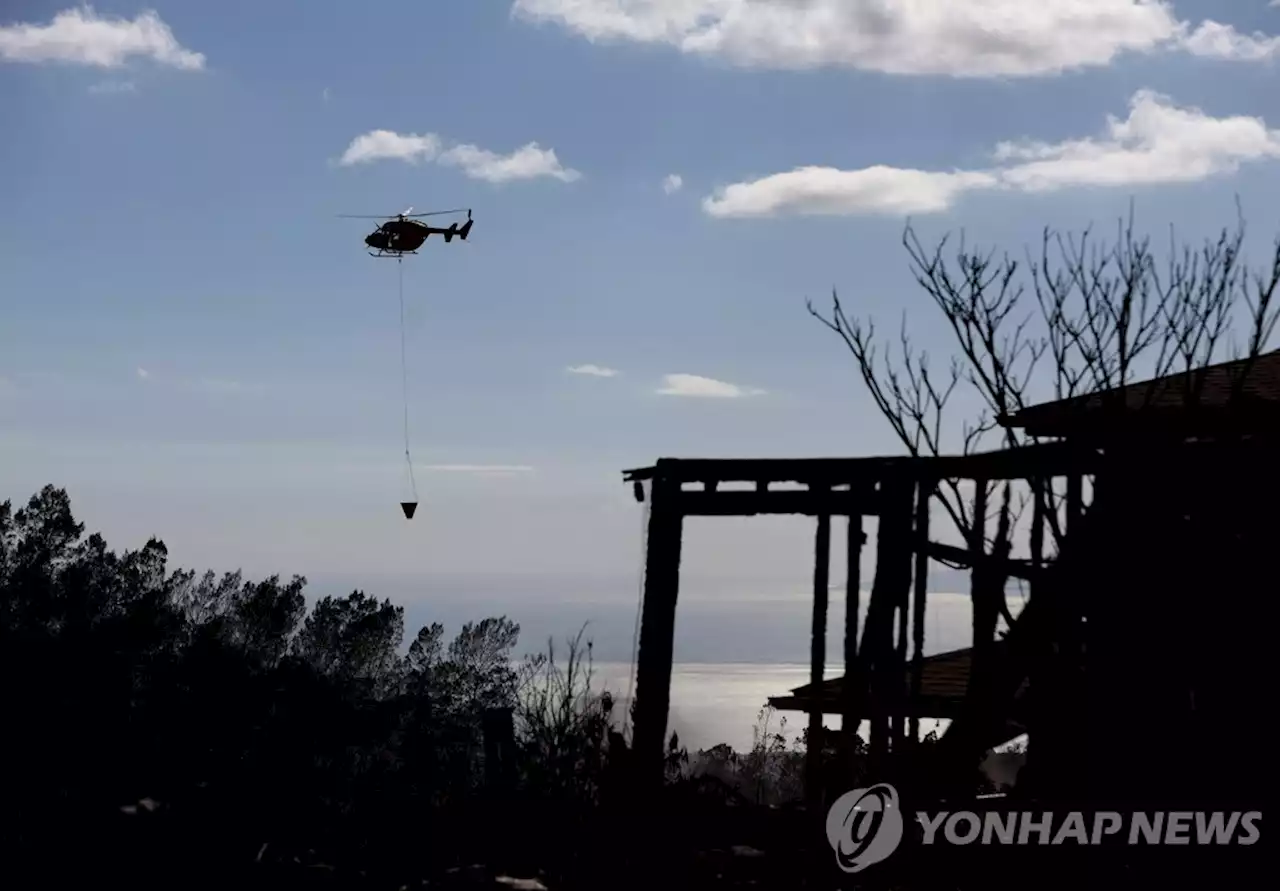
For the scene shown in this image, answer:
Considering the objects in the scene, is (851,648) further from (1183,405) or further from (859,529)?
(1183,405)

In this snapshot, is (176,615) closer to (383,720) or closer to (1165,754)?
(383,720)

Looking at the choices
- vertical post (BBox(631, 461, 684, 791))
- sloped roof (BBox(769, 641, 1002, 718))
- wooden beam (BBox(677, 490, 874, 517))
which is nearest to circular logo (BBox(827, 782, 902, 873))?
vertical post (BBox(631, 461, 684, 791))

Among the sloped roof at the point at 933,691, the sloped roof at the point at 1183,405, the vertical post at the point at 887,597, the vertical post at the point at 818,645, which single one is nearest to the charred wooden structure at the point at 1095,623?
the vertical post at the point at 887,597

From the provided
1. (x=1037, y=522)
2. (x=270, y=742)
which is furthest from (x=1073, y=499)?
(x=270, y=742)

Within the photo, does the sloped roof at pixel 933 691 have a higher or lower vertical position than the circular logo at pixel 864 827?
higher

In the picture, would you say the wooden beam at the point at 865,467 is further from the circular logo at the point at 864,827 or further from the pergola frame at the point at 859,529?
the circular logo at the point at 864,827

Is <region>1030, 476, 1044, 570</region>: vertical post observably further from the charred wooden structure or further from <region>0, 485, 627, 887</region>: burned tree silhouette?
<region>0, 485, 627, 887</region>: burned tree silhouette
